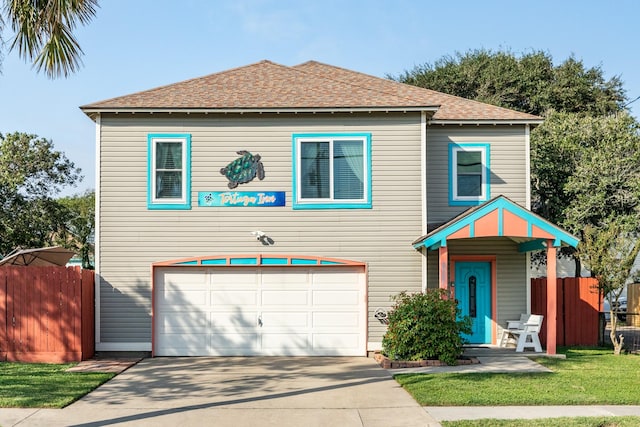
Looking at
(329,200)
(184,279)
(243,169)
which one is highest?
(243,169)

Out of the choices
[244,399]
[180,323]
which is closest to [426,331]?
[244,399]

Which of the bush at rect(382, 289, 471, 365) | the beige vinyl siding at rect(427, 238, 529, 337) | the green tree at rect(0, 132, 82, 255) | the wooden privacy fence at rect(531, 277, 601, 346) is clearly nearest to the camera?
the bush at rect(382, 289, 471, 365)

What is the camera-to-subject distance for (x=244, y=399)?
38.0 ft

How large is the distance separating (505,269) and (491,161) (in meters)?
2.79

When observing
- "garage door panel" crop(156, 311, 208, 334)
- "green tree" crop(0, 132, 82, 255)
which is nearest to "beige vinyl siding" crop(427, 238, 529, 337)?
"garage door panel" crop(156, 311, 208, 334)

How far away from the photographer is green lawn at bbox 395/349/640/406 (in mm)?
11008

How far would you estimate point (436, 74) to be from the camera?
39812 mm

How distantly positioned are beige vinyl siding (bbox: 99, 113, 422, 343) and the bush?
5.15 feet

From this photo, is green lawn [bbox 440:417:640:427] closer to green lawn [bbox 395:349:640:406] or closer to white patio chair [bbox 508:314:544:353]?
green lawn [bbox 395:349:640:406]

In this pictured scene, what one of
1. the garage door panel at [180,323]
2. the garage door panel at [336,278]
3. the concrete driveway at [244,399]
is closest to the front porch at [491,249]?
the garage door panel at [336,278]

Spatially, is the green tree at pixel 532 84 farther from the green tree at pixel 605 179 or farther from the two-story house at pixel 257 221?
the two-story house at pixel 257 221

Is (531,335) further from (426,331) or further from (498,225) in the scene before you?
(426,331)

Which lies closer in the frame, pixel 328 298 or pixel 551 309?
pixel 551 309

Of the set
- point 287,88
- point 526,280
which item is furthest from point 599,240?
point 287,88
